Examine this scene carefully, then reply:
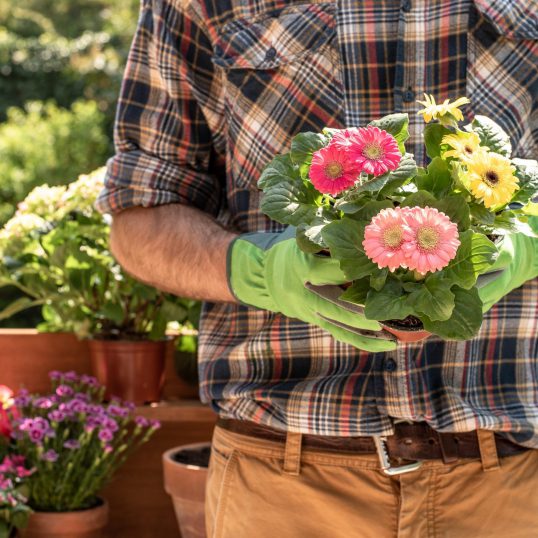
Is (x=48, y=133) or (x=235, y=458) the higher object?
(x=235, y=458)

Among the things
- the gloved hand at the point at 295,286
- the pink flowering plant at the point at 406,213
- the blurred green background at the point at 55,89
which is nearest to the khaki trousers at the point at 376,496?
the gloved hand at the point at 295,286

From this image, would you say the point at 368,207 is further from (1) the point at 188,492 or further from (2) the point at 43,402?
(2) the point at 43,402

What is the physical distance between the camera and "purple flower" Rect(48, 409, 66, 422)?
2.24 m

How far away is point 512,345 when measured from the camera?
1.48 meters

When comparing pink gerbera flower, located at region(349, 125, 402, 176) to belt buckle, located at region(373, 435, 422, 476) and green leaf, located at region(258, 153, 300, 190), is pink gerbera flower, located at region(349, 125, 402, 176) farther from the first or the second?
belt buckle, located at region(373, 435, 422, 476)

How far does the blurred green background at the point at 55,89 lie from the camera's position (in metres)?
11.7

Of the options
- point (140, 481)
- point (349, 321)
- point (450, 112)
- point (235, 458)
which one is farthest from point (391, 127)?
point (140, 481)

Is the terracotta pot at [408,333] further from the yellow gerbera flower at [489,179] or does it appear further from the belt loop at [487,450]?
the belt loop at [487,450]

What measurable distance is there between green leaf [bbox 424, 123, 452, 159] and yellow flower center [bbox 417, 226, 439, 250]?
0.20m

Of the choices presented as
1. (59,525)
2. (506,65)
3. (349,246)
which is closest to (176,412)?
(59,525)

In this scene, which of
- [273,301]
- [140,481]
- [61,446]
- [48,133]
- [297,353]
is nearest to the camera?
[273,301]

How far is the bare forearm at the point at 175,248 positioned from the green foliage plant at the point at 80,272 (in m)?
0.71

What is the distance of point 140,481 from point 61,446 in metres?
0.27

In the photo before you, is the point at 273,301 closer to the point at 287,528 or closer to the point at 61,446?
the point at 287,528
